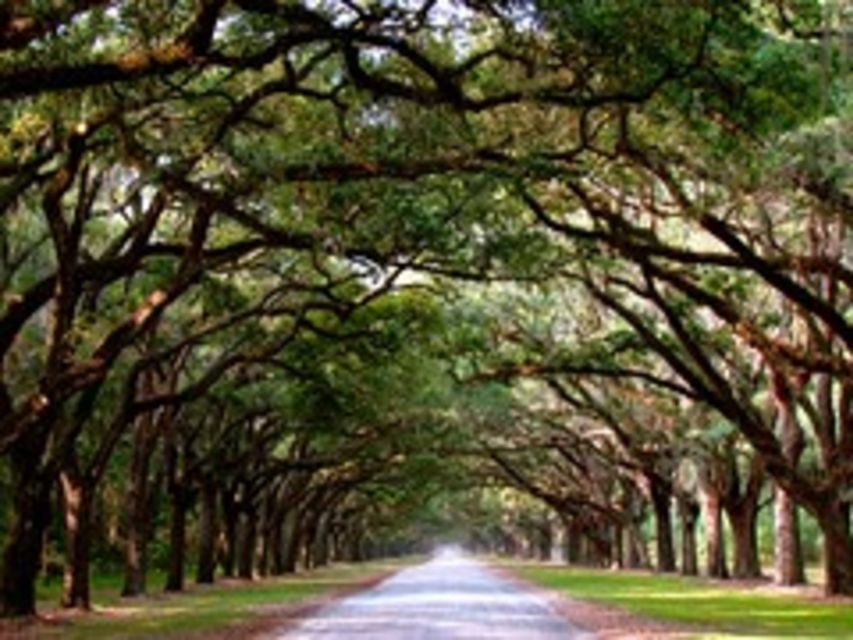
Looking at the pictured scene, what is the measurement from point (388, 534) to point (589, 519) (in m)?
55.6

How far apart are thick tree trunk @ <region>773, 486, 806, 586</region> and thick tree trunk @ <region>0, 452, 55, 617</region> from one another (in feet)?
63.8

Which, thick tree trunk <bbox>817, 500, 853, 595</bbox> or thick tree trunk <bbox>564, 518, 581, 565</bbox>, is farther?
thick tree trunk <bbox>564, 518, 581, 565</bbox>

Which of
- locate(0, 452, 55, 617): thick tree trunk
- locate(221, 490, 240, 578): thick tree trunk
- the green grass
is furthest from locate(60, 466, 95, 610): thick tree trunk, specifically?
locate(221, 490, 240, 578): thick tree trunk

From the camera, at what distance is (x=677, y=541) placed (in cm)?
9269

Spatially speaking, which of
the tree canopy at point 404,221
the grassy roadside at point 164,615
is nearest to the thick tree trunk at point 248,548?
the tree canopy at point 404,221

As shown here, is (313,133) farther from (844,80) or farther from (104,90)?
(844,80)

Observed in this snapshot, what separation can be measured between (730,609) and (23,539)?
1396cm

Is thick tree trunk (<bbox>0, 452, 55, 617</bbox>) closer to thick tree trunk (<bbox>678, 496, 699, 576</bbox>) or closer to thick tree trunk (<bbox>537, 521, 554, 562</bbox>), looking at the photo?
thick tree trunk (<bbox>678, 496, 699, 576</bbox>)

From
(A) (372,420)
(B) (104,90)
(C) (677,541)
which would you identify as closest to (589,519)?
(C) (677,541)

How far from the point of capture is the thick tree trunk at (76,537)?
26.5 metres

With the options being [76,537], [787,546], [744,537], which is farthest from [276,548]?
[76,537]

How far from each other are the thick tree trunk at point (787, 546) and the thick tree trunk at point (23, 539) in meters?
19.5

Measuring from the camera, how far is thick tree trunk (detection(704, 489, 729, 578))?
146ft

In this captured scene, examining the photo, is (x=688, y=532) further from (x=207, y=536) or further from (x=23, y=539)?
(x=23, y=539)
